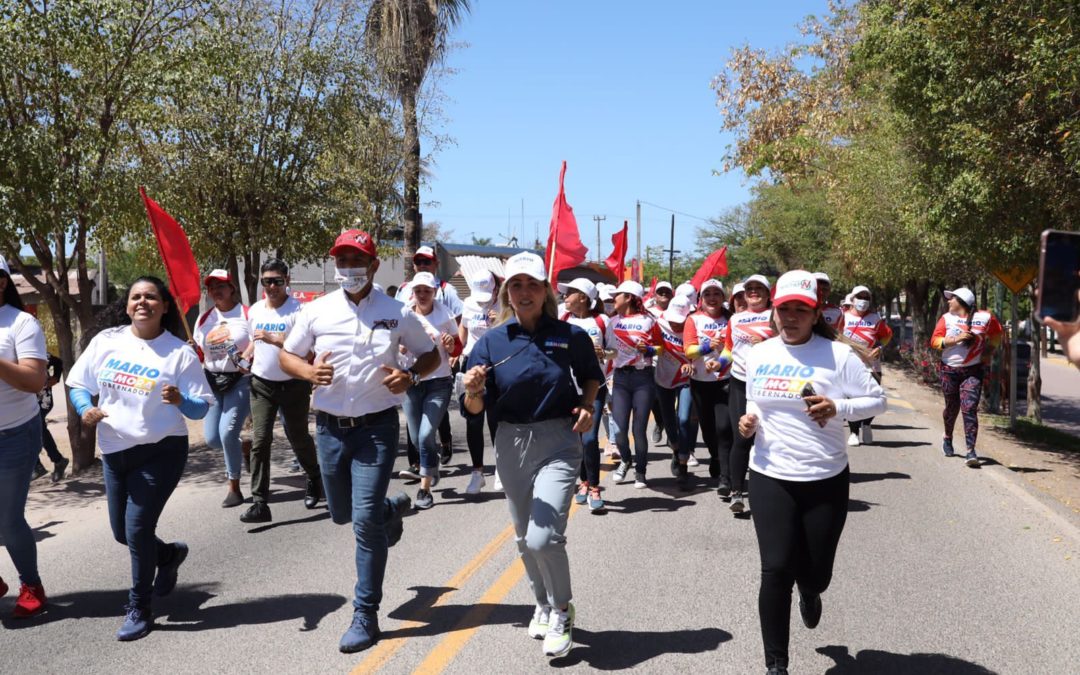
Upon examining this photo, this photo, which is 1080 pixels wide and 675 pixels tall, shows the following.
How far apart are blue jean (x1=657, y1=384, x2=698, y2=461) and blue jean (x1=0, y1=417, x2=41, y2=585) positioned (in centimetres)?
561

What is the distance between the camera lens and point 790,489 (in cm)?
440

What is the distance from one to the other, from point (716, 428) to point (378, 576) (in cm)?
423

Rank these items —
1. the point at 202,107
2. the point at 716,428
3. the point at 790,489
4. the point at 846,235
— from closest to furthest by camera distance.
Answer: the point at 790,489, the point at 716,428, the point at 202,107, the point at 846,235

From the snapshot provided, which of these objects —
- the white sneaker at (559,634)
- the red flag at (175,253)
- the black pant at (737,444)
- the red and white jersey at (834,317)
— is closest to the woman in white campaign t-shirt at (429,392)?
the red flag at (175,253)

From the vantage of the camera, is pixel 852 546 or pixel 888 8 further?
pixel 888 8

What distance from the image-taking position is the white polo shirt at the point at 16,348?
5.02 m

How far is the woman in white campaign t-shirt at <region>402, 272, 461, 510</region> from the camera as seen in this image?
27.1 ft

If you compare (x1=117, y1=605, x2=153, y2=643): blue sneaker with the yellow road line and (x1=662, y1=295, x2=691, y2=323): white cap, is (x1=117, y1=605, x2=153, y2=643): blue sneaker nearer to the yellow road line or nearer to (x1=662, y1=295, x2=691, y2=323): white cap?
the yellow road line

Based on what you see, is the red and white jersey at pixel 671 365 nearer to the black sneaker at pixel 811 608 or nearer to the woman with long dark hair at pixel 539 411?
the woman with long dark hair at pixel 539 411

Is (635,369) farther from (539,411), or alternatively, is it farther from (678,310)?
(539,411)

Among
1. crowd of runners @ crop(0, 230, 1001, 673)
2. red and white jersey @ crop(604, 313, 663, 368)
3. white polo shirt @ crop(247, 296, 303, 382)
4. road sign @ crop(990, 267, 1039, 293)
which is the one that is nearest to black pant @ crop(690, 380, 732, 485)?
red and white jersey @ crop(604, 313, 663, 368)


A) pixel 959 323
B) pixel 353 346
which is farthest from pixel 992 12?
pixel 353 346

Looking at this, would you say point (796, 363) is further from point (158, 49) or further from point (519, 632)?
point (158, 49)

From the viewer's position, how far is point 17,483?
206 inches
